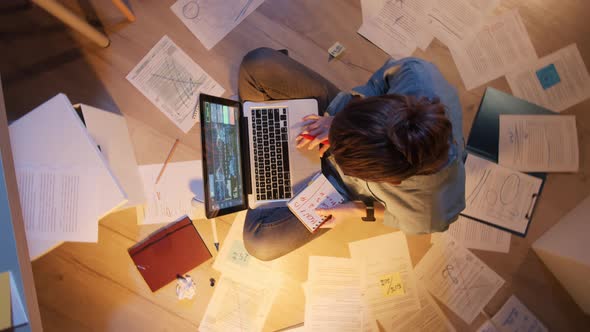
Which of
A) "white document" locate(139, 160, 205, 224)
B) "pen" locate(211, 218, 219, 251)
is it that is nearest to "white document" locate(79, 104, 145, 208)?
"white document" locate(139, 160, 205, 224)

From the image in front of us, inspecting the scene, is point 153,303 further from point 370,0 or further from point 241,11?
point 370,0

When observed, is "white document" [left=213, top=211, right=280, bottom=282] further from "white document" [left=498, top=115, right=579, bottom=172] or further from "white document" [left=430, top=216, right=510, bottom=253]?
"white document" [left=498, top=115, right=579, bottom=172]

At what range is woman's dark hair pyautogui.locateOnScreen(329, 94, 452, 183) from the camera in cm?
70

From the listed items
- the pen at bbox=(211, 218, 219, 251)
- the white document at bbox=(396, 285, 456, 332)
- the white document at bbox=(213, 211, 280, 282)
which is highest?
the pen at bbox=(211, 218, 219, 251)

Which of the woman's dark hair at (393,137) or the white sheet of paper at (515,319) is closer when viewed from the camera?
the woman's dark hair at (393,137)

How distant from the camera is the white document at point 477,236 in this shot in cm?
132

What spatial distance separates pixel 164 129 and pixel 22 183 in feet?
1.67

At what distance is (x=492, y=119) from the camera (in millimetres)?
1362

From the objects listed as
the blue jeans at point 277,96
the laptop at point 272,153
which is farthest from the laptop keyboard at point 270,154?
the blue jeans at point 277,96

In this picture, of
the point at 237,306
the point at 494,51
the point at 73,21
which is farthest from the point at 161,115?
the point at 494,51

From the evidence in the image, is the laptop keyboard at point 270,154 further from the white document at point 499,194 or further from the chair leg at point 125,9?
the white document at point 499,194

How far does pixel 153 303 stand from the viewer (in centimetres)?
124

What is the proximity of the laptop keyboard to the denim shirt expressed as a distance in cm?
29

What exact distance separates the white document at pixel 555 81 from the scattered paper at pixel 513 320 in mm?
792
